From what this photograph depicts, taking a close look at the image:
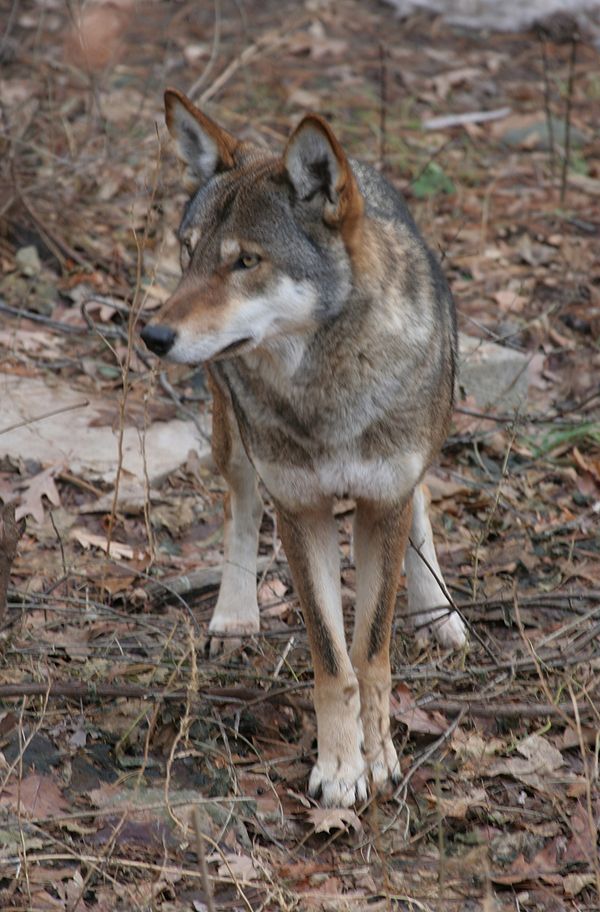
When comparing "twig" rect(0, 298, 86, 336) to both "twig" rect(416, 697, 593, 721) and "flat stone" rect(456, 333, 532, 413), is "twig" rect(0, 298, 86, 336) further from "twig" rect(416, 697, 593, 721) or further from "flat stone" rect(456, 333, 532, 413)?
"twig" rect(416, 697, 593, 721)

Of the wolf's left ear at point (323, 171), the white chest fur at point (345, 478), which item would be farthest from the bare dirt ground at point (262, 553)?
the wolf's left ear at point (323, 171)

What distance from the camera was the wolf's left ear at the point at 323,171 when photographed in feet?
13.1

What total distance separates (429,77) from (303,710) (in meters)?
8.95

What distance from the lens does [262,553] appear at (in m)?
6.42

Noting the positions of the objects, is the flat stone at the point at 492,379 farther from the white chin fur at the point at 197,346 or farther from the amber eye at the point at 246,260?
the white chin fur at the point at 197,346

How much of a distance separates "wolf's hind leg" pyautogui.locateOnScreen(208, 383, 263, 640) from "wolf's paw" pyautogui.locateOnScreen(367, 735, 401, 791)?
3.49 feet

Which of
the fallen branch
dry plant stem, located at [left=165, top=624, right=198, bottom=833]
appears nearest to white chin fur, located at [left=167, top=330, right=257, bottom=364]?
dry plant stem, located at [left=165, top=624, right=198, bottom=833]

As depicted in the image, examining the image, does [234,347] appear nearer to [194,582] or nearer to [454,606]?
[454,606]

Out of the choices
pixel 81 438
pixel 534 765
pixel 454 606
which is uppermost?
pixel 454 606

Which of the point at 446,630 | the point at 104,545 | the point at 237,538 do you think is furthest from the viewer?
the point at 104,545

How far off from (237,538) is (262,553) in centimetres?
69

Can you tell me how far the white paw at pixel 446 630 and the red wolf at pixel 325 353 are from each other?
0.79m

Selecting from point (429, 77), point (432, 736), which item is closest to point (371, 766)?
point (432, 736)

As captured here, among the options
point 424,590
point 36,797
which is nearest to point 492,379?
point 424,590
